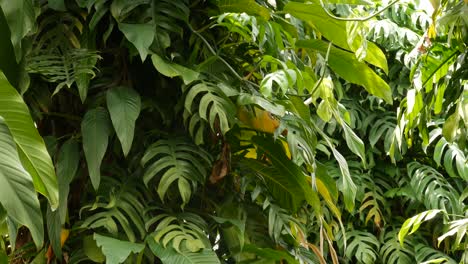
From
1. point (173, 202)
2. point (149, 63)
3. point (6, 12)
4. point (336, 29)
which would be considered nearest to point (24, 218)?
point (6, 12)

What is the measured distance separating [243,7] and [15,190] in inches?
43.8

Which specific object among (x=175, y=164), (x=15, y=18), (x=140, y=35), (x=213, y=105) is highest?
(x=15, y=18)

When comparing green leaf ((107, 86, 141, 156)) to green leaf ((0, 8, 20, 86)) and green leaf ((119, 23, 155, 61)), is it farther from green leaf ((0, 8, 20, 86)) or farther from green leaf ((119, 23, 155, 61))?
green leaf ((0, 8, 20, 86))

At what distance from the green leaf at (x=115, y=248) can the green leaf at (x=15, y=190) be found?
1.46 ft

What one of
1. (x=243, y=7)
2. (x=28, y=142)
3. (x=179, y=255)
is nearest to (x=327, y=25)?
(x=243, y=7)

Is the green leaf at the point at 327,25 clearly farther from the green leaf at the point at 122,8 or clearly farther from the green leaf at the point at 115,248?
the green leaf at the point at 115,248

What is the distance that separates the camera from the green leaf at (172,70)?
150cm

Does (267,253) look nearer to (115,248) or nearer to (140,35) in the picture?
(115,248)

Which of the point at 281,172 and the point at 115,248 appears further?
the point at 281,172

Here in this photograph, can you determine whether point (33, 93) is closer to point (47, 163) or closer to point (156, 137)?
point (156, 137)

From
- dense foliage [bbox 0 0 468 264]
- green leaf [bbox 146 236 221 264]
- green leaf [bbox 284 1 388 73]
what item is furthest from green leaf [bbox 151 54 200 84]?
green leaf [bbox 284 1 388 73]

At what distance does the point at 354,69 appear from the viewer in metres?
1.97

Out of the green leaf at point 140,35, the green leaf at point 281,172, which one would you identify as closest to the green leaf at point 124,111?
the green leaf at point 140,35

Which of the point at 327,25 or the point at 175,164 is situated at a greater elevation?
the point at 327,25
